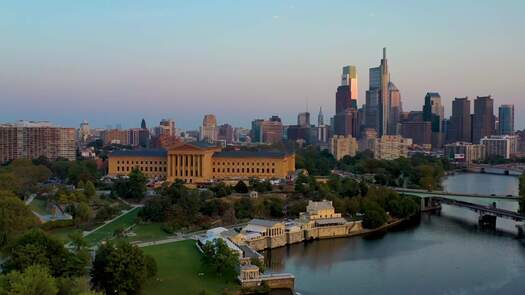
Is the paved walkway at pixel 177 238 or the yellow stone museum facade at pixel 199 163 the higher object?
the yellow stone museum facade at pixel 199 163

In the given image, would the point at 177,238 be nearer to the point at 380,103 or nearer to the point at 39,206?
the point at 39,206

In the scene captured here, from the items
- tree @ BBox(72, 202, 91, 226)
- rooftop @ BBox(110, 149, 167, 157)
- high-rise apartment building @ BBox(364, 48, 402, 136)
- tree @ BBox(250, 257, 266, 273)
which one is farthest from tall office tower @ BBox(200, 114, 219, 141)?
tree @ BBox(250, 257, 266, 273)

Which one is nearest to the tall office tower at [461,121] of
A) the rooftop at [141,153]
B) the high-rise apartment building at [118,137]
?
the high-rise apartment building at [118,137]

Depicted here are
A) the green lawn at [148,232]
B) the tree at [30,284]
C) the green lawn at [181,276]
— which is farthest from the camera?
the green lawn at [148,232]

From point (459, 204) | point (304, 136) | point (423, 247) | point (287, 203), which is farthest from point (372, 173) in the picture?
point (304, 136)

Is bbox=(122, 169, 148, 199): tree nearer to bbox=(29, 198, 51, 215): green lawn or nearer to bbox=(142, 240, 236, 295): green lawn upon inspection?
bbox=(29, 198, 51, 215): green lawn

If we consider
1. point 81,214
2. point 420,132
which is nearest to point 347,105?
point 420,132

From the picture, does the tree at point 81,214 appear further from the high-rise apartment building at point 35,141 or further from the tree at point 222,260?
the high-rise apartment building at point 35,141
